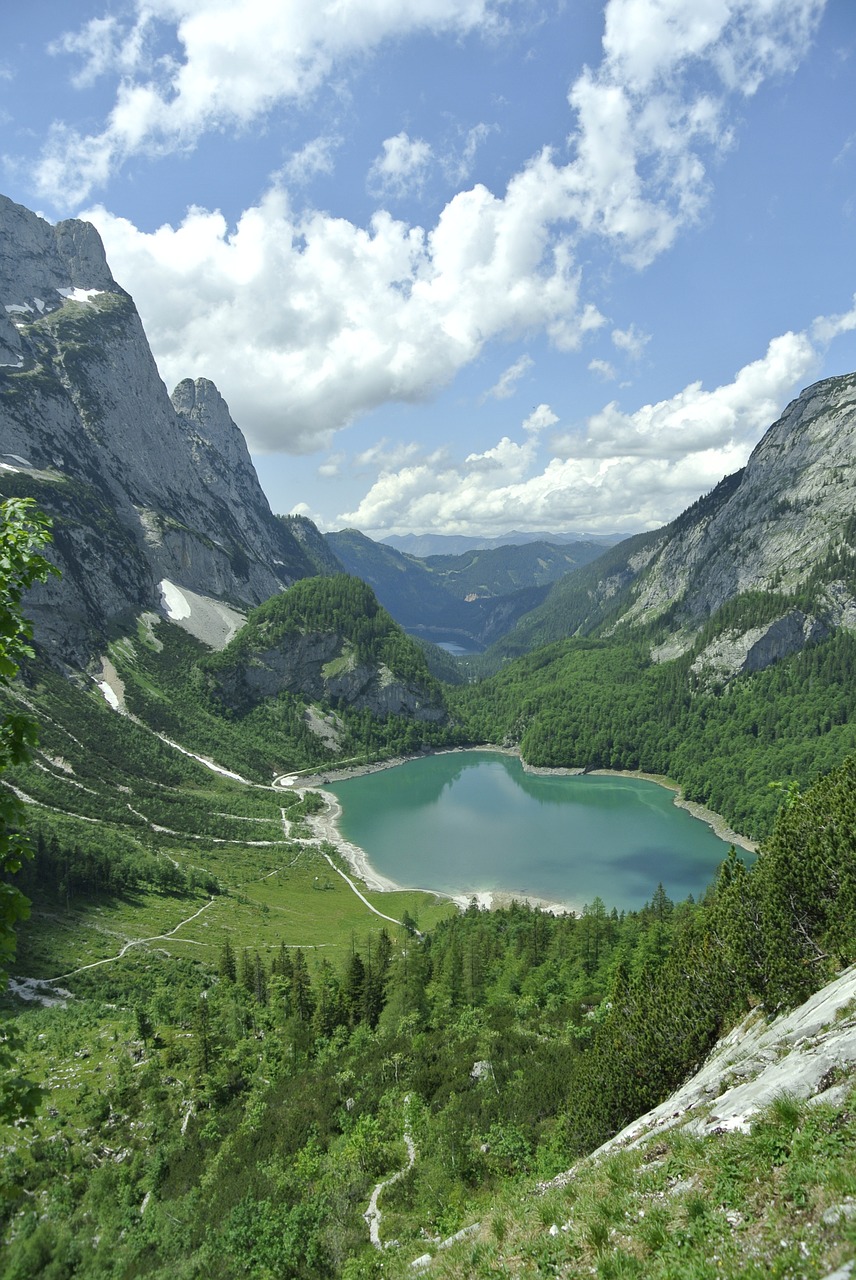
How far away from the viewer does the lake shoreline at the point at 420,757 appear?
8431cm

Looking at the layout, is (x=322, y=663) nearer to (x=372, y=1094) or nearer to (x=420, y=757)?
(x=420, y=757)

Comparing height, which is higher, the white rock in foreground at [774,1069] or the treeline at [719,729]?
the white rock in foreground at [774,1069]

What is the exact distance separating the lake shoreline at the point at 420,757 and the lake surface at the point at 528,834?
1.92 metres

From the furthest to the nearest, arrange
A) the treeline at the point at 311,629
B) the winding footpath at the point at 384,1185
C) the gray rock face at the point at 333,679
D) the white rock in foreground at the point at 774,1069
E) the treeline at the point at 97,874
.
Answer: the treeline at the point at 311,629 < the gray rock face at the point at 333,679 < the treeline at the point at 97,874 < the winding footpath at the point at 384,1185 < the white rock in foreground at the point at 774,1069

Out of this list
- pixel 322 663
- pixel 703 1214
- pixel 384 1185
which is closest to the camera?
pixel 703 1214

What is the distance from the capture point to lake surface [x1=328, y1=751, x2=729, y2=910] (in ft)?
300

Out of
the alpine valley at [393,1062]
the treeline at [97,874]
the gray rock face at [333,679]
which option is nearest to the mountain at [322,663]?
the gray rock face at [333,679]

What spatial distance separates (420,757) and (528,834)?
232 feet

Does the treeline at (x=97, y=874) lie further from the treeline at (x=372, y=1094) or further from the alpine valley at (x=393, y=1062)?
the treeline at (x=372, y=1094)

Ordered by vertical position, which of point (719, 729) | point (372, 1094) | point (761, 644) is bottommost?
point (719, 729)

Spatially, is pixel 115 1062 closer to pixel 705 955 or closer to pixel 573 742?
pixel 705 955

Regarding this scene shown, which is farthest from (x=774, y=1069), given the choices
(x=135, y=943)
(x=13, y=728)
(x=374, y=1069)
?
(x=135, y=943)

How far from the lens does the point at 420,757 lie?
180 meters

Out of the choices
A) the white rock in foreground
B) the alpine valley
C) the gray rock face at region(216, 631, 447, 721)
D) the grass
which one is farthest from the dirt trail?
the gray rock face at region(216, 631, 447, 721)
